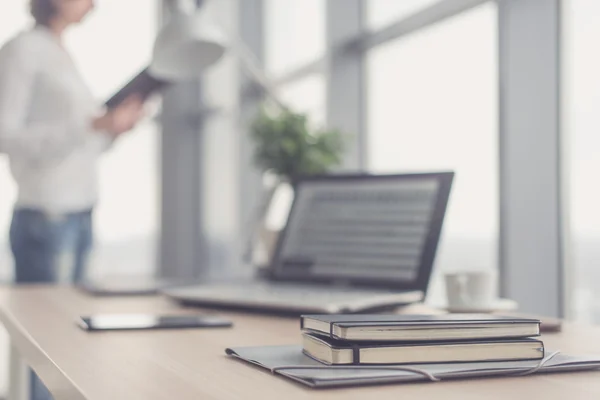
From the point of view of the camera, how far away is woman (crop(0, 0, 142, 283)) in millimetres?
2150

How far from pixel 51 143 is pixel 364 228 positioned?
1048 millimetres

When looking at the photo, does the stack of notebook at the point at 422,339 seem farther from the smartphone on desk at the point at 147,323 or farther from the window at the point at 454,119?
the window at the point at 454,119

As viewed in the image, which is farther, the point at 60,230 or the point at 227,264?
the point at 227,264

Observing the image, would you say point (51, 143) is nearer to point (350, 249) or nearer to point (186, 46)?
point (186, 46)

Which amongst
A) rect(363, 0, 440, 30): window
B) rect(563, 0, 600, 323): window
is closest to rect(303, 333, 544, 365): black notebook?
rect(563, 0, 600, 323): window

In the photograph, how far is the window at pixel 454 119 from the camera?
231 cm

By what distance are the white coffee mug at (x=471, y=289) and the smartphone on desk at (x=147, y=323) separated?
39cm

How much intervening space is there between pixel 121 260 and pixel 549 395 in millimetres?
4062

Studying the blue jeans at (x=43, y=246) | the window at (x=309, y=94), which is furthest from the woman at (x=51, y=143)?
the window at (x=309, y=94)

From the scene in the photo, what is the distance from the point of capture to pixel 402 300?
128 cm

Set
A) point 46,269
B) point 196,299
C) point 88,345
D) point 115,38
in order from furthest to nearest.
Answer: 1. point 115,38
2. point 46,269
3. point 196,299
4. point 88,345

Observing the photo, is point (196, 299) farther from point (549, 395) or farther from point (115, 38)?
point (115, 38)

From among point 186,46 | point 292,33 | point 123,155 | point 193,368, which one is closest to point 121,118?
point 186,46

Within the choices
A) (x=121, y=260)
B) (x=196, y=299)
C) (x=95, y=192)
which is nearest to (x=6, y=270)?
(x=121, y=260)
